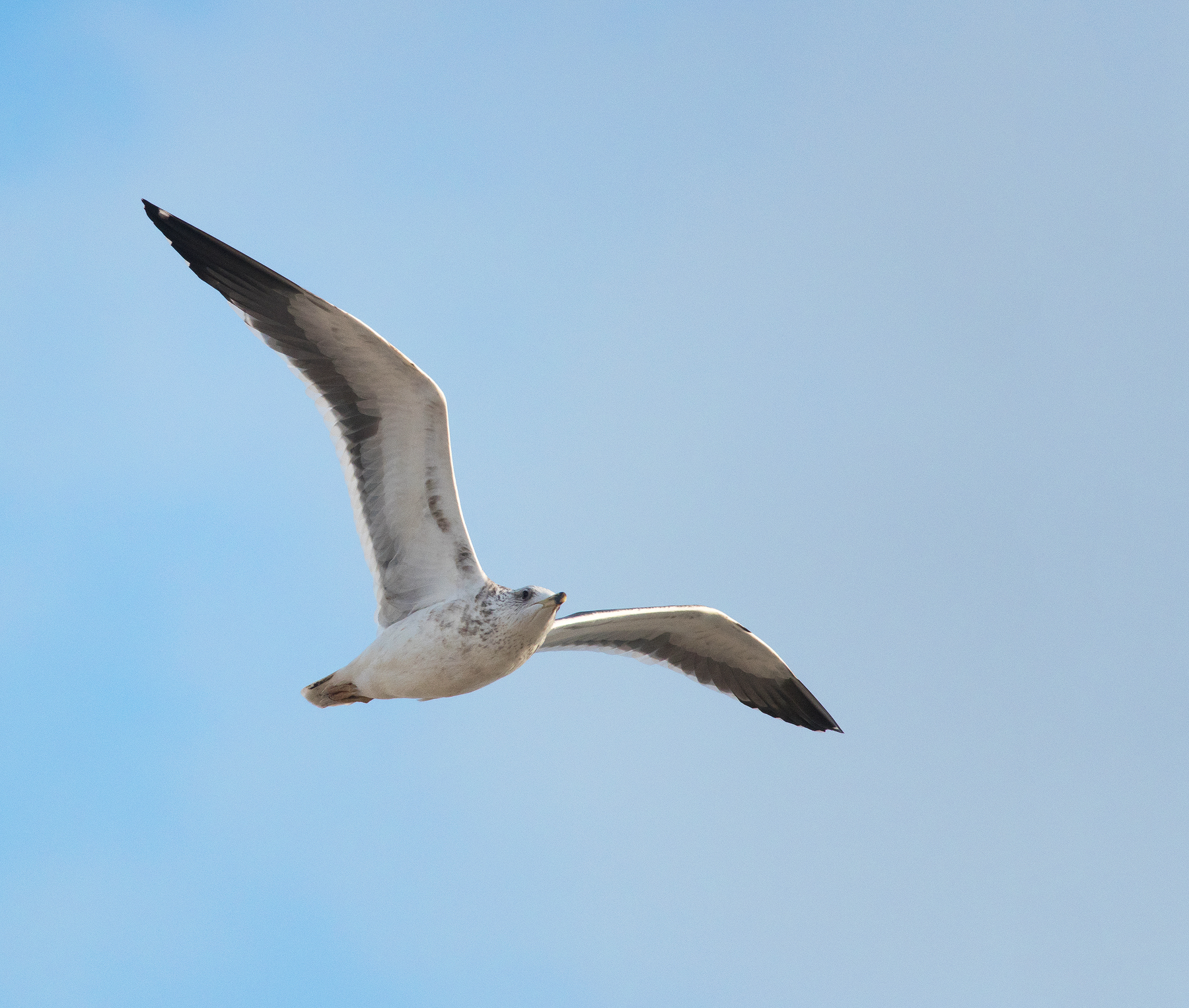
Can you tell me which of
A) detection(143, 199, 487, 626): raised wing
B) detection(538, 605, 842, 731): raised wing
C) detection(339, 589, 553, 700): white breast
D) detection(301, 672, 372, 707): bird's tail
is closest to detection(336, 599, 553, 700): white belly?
detection(339, 589, 553, 700): white breast

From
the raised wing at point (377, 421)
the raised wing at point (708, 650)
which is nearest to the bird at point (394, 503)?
the raised wing at point (377, 421)

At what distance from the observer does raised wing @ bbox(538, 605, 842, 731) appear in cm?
1352

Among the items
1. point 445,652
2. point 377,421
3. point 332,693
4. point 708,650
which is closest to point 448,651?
point 445,652

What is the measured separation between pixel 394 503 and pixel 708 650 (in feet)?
14.1

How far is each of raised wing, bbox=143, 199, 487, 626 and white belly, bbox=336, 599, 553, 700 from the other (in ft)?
1.31

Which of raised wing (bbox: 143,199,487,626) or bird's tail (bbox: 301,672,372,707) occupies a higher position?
raised wing (bbox: 143,199,487,626)

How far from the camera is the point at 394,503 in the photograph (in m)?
12.0

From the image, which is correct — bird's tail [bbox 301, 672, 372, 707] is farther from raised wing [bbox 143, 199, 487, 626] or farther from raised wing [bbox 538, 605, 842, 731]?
raised wing [bbox 538, 605, 842, 731]

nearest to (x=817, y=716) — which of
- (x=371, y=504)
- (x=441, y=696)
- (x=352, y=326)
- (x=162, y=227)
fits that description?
(x=441, y=696)

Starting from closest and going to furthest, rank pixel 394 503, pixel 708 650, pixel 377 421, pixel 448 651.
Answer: pixel 448 651 < pixel 377 421 < pixel 394 503 < pixel 708 650

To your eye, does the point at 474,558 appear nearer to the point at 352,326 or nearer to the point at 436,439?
the point at 436,439

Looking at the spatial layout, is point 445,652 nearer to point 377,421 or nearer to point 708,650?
point 377,421

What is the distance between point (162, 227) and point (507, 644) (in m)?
4.70

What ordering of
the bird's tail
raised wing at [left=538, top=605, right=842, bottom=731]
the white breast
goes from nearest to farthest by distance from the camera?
the white breast
the bird's tail
raised wing at [left=538, top=605, right=842, bottom=731]
